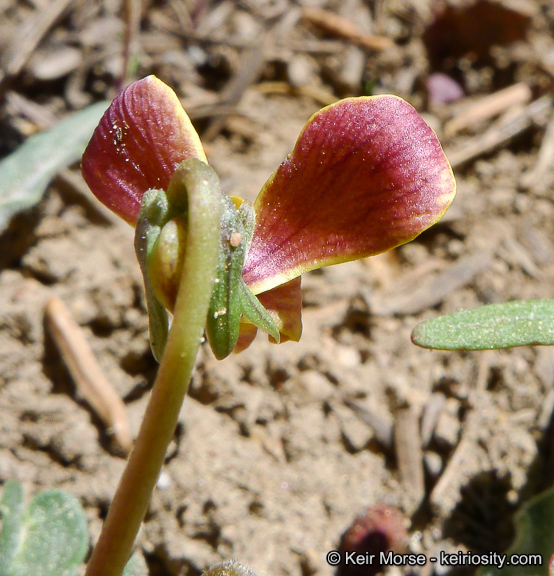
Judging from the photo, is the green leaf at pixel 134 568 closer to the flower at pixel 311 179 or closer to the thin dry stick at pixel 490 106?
the flower at pixel 311 179

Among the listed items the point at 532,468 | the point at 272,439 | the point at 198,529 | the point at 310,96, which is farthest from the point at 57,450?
the point at 310,96

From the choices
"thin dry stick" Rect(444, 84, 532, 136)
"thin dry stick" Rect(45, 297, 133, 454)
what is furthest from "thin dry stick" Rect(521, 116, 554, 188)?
"thin dry stick" Rect(45, 297, 133, 454)

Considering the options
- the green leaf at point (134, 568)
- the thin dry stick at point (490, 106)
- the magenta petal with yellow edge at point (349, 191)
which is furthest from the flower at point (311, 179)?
the thin dry stick at point (490, 106)

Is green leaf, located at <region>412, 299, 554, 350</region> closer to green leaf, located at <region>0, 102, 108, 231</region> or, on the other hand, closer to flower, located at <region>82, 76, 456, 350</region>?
flower, located at <region>82, 76, 456, 350</region>

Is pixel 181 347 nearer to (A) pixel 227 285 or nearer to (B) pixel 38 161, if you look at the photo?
(A) pixel 227 285

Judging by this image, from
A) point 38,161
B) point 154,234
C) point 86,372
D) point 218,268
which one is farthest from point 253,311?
point 38,161

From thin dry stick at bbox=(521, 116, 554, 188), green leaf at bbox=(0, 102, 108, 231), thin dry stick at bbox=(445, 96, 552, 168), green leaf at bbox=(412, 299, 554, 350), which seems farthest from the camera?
thin dry stick at bbox=(445, 96, 552, 168)

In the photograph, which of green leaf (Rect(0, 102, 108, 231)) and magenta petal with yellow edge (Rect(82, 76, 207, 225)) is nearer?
magenta petal with yellow edge (Rect(82, 76, 207, 225))
